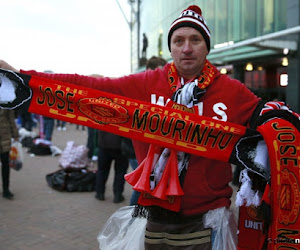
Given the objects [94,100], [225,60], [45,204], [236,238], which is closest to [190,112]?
[94,100]

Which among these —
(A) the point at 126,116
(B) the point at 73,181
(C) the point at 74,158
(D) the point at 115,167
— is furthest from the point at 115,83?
(C) the point at 74,158

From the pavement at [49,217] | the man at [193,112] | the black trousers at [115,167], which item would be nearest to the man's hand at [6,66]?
the man at [193,112]

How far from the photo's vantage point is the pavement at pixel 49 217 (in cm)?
436

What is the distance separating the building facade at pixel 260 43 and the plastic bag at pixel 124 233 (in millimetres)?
8323

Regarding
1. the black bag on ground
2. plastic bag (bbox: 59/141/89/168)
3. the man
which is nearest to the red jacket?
the man

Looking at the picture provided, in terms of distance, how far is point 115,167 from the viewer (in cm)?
620

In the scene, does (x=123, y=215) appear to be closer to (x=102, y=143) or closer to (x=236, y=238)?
(x=236, y=238)

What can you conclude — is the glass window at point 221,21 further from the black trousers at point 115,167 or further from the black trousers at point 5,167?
the black trousers at point 5,167

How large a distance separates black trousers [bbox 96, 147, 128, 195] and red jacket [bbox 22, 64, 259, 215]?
12.6 ft

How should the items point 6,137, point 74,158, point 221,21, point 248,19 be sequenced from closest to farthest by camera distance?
point 6,137 → point 74,158 → point 248,19 → point 221,21

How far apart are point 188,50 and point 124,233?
131 centimetres

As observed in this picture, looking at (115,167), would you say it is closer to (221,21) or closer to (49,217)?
(49,217)

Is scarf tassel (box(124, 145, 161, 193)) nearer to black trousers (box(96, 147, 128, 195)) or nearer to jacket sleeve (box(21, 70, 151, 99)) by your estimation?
jacket sleeve (box(21, 70, 151, 99))

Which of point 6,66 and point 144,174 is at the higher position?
point 6,66
